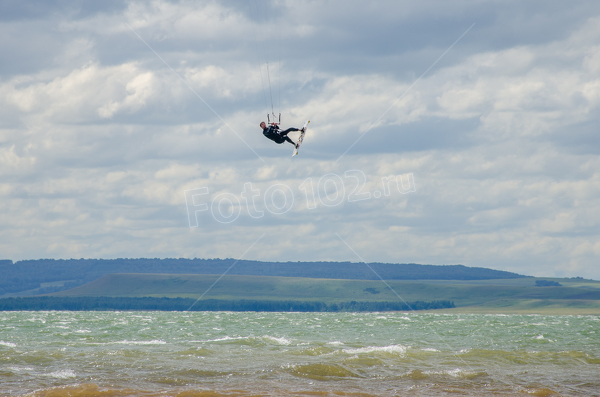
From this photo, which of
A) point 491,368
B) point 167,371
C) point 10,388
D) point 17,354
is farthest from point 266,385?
point 17,354

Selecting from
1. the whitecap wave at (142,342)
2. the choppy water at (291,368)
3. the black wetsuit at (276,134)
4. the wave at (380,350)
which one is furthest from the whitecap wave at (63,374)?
the wave at (380,350)

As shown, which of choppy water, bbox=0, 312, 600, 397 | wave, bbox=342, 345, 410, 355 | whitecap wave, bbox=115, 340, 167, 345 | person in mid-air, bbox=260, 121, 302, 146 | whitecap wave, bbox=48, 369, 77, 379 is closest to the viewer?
choppy water, bbox=0, 312, 600, 397

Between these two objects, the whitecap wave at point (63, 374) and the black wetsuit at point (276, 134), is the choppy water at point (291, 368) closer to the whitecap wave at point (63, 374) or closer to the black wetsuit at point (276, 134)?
the whitecap wave at point (63, 374)

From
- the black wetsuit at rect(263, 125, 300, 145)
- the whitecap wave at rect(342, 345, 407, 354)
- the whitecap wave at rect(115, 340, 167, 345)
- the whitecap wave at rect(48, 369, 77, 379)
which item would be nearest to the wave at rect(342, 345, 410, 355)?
the whitecap wave at rect(342, 345, 407, 354)

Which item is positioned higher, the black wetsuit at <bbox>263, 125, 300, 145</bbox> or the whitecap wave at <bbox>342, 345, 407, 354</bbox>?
the black wetsuit at <bbox>263, 125, 300, 145</bbox>

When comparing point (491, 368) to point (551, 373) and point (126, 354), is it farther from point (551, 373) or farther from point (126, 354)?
point (126, 354)

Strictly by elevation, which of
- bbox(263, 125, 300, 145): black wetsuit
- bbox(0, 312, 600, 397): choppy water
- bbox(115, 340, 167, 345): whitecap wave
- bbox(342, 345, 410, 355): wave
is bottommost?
bbox(0, 312, 600, 397): choppy water

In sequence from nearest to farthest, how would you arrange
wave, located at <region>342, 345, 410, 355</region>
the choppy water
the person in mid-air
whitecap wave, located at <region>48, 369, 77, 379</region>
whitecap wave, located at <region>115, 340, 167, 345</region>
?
the choppy water, whitecap wave, located at <region>48, 369, 77, 379</region>, the person in mid-air, wave, located at <region>342, 345, 410, 355</region>, whitecap wave, located at <region>115, 340, 167, 345</region>

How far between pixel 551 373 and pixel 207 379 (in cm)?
1562

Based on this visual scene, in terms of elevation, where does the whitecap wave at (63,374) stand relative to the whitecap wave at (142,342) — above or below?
below

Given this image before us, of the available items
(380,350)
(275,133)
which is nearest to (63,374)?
(275,133)

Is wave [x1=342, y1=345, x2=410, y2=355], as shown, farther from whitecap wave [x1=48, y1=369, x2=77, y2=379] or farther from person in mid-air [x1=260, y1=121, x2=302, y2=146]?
whitecap wave [x1=48, y1=369, x2=77, y2=379]

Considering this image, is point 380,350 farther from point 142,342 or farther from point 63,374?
point 63,374

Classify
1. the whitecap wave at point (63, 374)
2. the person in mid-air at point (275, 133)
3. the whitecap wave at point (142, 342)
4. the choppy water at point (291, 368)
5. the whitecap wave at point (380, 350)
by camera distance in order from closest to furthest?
the choppy water at point (291, 368), the whitecap wave at point (63, 374), the person in mid-air at point (275, 133), the whitecap wave at point (380, 350), the whitecap wave at point (142, 342)
